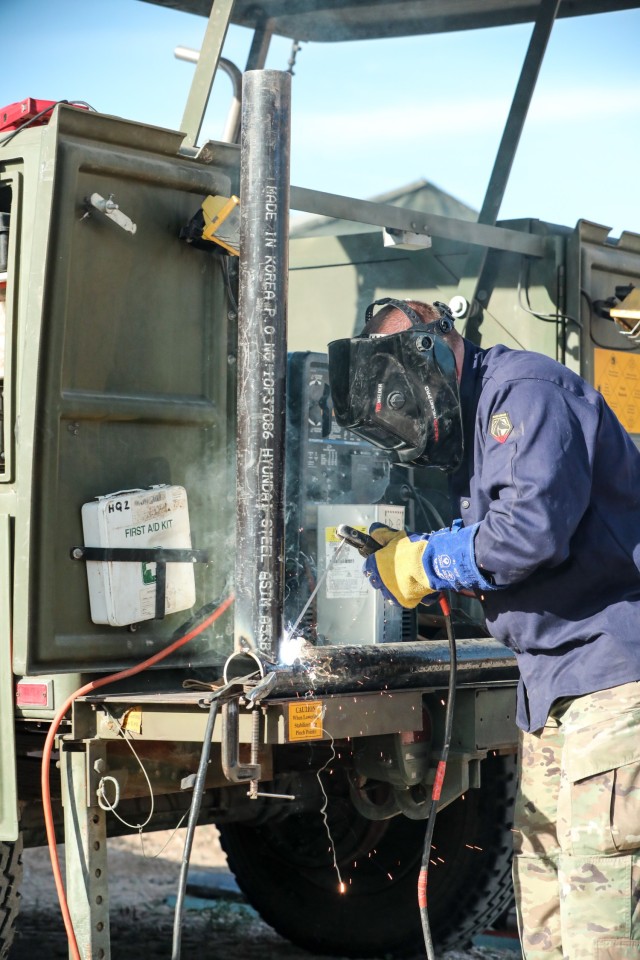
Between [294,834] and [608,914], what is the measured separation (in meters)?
2.39

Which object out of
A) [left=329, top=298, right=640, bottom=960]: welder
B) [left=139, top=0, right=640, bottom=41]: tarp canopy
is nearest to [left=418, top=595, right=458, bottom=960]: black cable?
[left=329, top=298, right=640, bottom=960]: welder

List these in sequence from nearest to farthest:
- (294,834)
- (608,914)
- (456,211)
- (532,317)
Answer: (608,914)
(532,317)
(294,834)
(456,211)

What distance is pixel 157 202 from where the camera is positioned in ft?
12.6

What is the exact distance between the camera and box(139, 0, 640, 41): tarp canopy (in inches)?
206

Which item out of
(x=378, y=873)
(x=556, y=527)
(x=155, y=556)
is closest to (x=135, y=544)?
(x=155, y=556)

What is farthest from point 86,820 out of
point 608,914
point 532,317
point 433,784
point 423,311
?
point 532,317

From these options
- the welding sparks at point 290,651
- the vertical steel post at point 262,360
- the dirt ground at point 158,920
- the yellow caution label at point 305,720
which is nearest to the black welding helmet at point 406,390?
the vertical steel post at point 262,360

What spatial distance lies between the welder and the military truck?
0.35 metres

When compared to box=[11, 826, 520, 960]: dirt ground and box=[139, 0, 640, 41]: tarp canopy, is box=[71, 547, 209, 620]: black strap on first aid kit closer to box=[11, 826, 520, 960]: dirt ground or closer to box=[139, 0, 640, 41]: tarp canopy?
box=[11, 826, 520, 960]: dirt ground

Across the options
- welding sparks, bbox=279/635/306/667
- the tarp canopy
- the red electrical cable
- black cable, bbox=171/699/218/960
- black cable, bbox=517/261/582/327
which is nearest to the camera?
black cable, bbox=171/699/218/960

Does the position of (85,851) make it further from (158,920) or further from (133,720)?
(158,920)

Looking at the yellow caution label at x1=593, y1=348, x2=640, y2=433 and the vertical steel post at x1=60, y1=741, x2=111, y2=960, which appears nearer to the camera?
the vertical steel post at x1=60, y1=741, x2=111, y2=960

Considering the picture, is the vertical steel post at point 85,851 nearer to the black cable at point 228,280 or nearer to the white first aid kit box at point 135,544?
the white first aid kit box at point 135,544

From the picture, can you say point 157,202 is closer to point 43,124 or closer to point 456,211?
point 43,124
